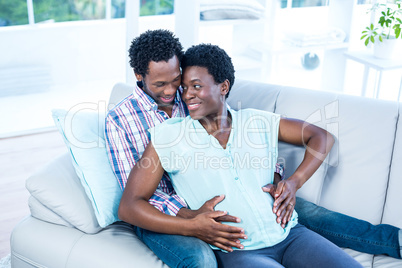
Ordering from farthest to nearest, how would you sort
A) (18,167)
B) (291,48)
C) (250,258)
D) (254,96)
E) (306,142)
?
(291,48), (18,167), (254,96), (306,142), (250,258)

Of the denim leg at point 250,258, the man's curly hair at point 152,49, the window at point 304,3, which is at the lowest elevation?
the denim leg at point 250,258

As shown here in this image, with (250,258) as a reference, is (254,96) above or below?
above

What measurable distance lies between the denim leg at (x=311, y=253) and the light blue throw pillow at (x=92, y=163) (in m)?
0.59

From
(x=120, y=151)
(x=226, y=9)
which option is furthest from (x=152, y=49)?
(x=226, y=9)

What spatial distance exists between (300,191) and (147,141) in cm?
62

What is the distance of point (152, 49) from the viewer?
1675 mm

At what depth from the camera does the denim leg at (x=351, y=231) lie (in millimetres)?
1652

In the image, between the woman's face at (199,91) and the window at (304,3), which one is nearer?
the woman's face at (199,91)

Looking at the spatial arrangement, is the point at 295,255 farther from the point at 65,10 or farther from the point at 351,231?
the point at 65,10

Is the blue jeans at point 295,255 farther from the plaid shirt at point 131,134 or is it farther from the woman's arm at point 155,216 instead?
the plaid shirt at point 131,134

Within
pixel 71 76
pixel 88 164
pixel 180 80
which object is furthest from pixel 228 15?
pixel 88 164

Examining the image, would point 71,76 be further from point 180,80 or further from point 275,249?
point 275,249

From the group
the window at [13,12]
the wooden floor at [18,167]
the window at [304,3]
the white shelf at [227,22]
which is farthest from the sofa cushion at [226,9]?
the wooden floor at [18,167]

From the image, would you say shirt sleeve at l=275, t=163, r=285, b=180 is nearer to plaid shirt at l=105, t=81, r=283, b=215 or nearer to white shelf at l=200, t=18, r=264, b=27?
plaid shirt at l=105, t=81, r=283, b=215
